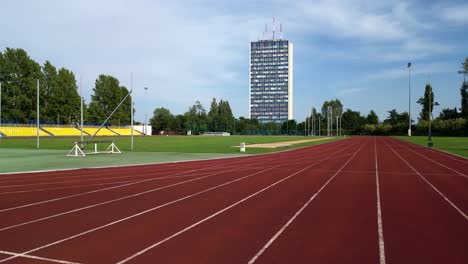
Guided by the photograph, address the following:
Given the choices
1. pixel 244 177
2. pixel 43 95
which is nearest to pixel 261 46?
pixel 43 95

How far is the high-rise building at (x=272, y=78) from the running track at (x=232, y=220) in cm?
17782

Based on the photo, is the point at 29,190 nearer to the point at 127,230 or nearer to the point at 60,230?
the point at 60,230

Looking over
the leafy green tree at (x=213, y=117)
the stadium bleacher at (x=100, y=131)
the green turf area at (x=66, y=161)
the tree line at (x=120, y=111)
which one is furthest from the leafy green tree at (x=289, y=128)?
the green turf area at (x=66, y=161)

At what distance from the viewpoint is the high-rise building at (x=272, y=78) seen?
188 m

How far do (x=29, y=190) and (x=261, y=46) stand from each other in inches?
7323

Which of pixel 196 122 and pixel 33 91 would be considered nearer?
pixel 33 91

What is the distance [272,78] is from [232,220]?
608 feet

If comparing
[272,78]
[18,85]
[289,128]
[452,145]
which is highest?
[272,78]

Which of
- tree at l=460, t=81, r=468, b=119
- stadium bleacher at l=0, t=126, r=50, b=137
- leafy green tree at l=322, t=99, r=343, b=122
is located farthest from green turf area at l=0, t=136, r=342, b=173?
leafy green tree at l=322, t=99, r=343, b=122

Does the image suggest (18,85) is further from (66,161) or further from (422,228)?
(422,228)

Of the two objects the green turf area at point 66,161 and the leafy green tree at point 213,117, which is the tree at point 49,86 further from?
the leafy green tree at point 213,117

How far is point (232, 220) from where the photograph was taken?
7.27 meters

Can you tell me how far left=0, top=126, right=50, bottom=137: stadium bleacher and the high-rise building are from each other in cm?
13092

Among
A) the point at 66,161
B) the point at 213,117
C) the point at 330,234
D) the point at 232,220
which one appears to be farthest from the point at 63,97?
the point at 330,234
